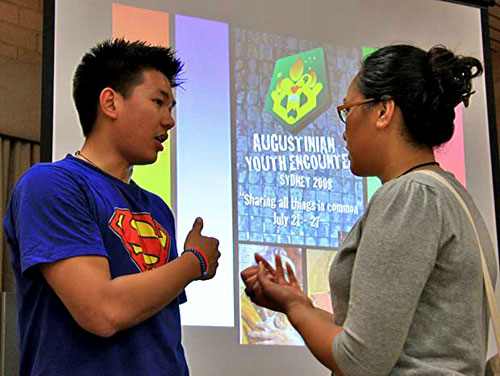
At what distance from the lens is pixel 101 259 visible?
5.10 ft

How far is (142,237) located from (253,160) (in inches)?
47.6

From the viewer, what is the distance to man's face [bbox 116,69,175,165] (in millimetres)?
1835

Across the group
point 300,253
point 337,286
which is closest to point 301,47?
point 300,253

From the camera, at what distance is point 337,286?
1.46m

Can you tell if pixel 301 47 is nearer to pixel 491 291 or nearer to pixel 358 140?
pixel 358 140

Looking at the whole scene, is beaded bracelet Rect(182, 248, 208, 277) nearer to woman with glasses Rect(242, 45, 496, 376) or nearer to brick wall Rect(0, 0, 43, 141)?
woman with glasses Rect(242, 45, 496, 376)

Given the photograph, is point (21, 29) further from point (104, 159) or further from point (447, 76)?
point (447, 76)

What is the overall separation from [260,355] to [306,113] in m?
0.92

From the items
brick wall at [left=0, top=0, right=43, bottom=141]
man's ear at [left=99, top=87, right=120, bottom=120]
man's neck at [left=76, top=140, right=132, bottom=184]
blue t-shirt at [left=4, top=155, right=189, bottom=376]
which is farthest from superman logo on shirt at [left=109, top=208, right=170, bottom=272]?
brick wall at [left=0, top=0, right=43, bottom=141]

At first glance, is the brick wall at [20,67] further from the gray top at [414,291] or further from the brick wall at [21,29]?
the gray top at [414,291]

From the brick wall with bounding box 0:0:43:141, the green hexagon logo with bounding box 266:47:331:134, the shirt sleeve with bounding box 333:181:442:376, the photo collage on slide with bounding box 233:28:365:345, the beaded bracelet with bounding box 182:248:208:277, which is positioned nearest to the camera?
the shirt sleeve with bounding box 333:181:442:376

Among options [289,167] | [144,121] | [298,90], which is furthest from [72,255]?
[298,90]

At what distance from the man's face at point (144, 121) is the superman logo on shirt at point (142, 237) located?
6.2 inches

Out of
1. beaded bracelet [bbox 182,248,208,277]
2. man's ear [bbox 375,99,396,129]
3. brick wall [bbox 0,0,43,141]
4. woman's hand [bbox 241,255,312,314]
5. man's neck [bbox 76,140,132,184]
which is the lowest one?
woman's hand [bbox 241,255,312,314]
